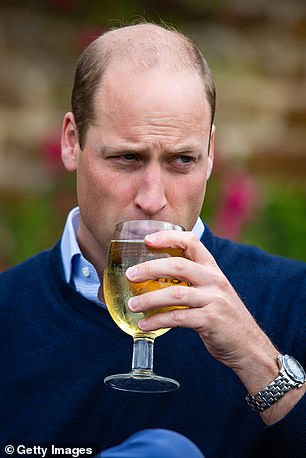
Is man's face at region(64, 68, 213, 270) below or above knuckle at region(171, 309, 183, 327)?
above

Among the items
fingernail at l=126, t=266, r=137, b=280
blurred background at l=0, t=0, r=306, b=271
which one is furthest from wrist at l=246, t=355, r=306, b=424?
blurred background at l=0, t=0, r=306, b=271

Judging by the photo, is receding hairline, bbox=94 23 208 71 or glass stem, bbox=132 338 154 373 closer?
glass stem, bbox=132 338 154 373

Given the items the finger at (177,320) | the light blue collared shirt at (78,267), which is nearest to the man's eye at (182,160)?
the light blue collared shirt at (78,267)

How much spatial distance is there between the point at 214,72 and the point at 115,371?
10.9ft

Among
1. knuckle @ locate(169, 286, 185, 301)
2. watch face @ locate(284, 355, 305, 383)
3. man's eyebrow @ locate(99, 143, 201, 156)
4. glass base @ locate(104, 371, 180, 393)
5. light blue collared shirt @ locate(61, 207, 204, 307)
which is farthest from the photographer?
light blue collared shirt @ locate(61, 207, 204, 307)

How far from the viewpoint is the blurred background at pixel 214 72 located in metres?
5.52

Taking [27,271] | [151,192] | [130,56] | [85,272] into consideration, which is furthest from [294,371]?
[27,271]

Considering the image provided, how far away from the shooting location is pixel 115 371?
8.49 feet

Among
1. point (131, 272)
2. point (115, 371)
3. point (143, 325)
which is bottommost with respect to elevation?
point (115, 371)

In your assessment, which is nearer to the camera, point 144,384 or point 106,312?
point 144,384

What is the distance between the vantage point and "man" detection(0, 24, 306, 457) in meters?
2.40

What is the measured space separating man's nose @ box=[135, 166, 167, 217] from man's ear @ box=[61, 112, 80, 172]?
1.43 ft

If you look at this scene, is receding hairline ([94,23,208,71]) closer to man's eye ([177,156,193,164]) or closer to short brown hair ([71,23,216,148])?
short brown hair ([71,23,216,148])

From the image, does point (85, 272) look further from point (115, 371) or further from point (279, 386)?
point (279, 386)
